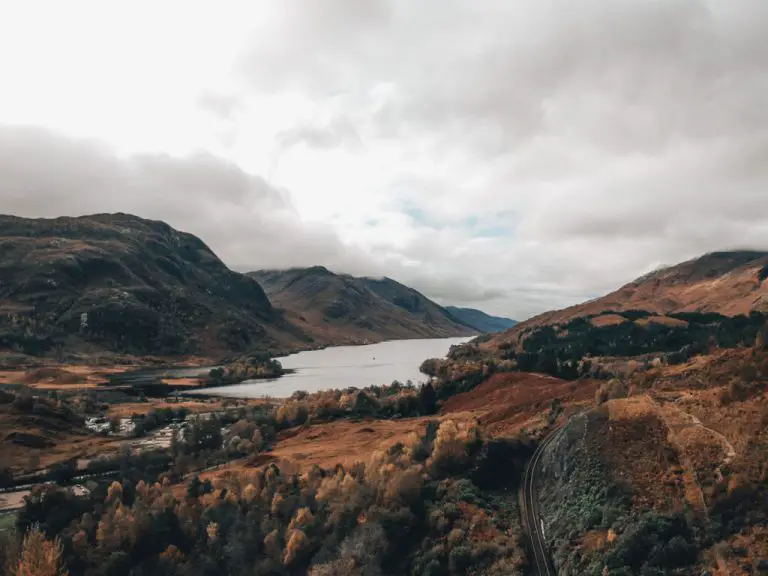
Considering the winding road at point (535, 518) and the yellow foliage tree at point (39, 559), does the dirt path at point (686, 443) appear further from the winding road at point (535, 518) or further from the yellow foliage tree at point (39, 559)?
the yellow foliage tree at point (39, 559)

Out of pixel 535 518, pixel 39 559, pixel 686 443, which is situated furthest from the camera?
pixel 39 559

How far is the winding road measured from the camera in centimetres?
3800

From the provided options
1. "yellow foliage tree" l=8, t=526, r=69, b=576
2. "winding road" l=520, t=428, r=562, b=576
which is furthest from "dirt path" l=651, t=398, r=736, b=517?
"yellow foliage tree" l=8, t=526, r=69, b=576

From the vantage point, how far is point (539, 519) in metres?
43.6

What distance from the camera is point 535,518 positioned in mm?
43844

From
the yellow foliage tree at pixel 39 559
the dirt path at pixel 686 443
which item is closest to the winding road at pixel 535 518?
the dirt path at pixel 686 443

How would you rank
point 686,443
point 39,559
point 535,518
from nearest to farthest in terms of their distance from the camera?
point 686,443, point 535,518, point 39,559

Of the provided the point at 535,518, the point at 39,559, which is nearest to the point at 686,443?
the point at 535,518

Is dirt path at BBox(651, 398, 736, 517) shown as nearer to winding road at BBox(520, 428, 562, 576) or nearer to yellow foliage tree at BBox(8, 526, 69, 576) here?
winding road at BBox(520, 428, 562, 576)

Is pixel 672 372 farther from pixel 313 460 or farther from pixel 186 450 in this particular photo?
pixel 186 450

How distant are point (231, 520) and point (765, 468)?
48.7m

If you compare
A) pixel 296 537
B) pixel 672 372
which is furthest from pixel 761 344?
pixel 296 537

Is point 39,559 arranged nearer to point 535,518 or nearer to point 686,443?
point 535,518

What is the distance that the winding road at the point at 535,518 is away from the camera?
125 ft
